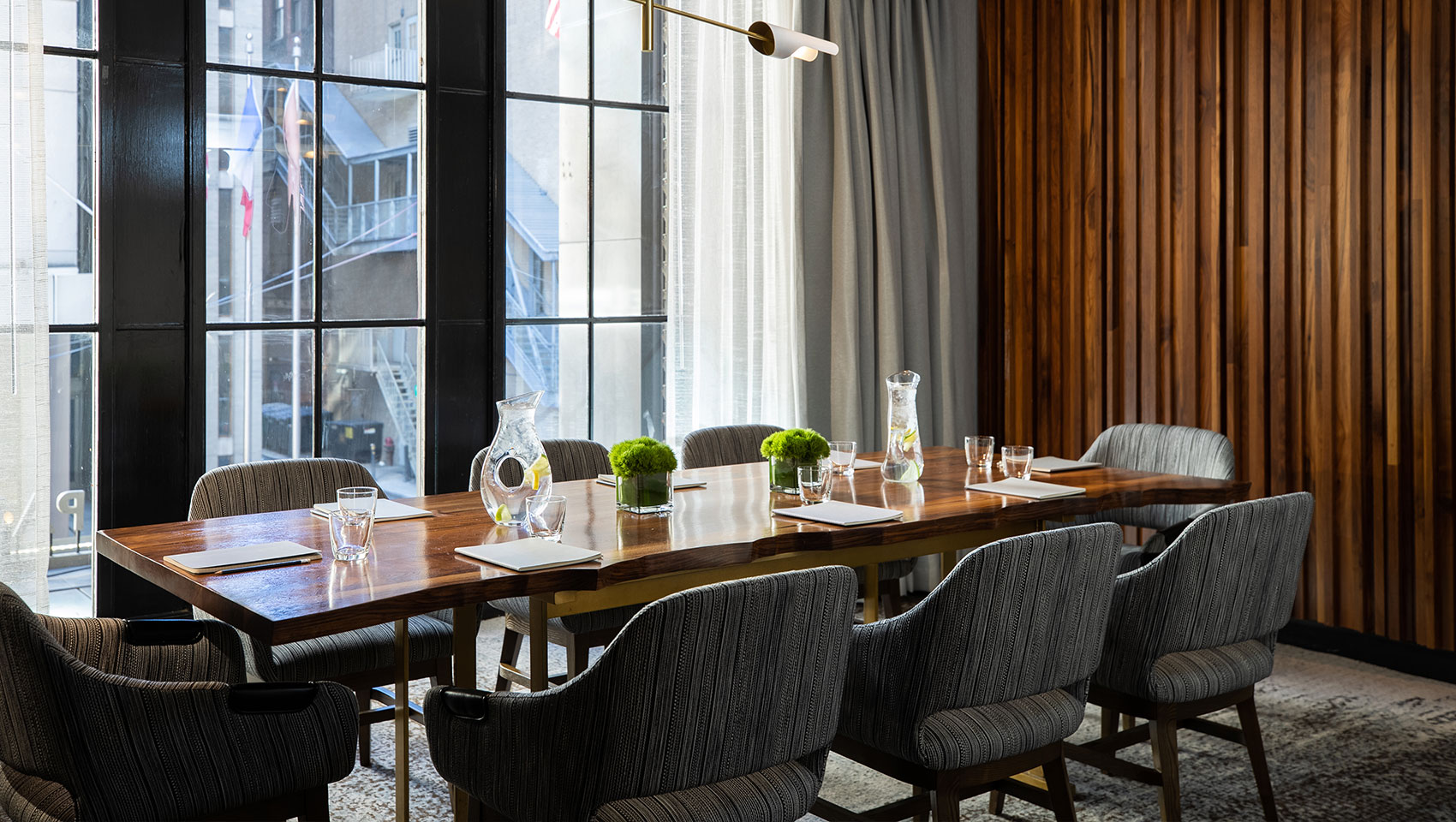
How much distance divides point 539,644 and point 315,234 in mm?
2182

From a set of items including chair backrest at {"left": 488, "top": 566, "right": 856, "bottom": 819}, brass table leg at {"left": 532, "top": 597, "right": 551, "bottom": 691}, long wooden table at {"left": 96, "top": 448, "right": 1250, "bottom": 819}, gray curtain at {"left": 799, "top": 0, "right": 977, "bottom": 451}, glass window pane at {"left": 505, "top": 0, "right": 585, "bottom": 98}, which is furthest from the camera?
gray curtain at {"left": 799, "top": 0, "right": 977, "bottom": 451}

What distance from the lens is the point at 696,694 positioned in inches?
70.0

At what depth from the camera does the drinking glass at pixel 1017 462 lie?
3234 mm

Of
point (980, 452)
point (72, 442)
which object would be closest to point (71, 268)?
point (72, 442)

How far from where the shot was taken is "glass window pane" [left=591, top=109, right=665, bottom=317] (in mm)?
4656

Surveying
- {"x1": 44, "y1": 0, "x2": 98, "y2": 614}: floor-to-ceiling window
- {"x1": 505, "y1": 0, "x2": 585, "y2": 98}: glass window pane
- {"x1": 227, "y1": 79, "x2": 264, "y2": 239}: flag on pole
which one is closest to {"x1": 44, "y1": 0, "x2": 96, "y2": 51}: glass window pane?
{"x1": 44, "y1": 0, "x2": 98, "y2": 614}: floor-to-ceiling window

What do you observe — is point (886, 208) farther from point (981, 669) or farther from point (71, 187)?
point (981, 669)

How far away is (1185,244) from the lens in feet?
15.1

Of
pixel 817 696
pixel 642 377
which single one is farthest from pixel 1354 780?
pixel 642 377

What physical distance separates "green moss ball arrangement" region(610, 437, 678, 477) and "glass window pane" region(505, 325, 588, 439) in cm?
181

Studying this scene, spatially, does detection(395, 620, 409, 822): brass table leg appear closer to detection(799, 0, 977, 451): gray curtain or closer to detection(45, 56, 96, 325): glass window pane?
detection(45, 56, 96, 325): glass window pane

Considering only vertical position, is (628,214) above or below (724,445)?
above

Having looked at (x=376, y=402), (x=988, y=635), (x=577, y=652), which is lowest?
(x=577, y=652)

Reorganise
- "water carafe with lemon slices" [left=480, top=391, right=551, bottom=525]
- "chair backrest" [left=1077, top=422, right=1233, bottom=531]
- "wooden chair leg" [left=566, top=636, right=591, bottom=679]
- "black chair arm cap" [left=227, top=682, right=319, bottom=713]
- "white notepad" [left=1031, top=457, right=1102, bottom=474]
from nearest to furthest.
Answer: "black chair arm cap" [left=227, top=682, right=319, bottom=713], "water carafe with lemon slices" [left=480, top=391, right=551, bottom=525], "wooden chair leg" [left=566, top=636, right=591, bottom=679], "white notepad" [left=1031, top=457, right=1102, bottom=474], "chair backrest" [left=1077, top=422, right=1233, bottom=531]
